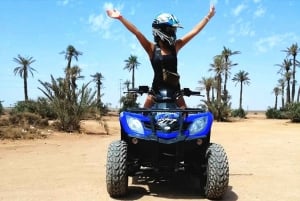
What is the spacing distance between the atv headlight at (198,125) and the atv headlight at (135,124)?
2.07 ft

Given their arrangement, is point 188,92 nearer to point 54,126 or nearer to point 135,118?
point 135,118

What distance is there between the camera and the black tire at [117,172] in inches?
210

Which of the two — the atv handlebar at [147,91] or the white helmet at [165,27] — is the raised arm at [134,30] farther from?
the atv handlebar at [147,91]

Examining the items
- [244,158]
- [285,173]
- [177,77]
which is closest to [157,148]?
[177,77]

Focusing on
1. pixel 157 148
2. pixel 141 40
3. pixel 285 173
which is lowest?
pixel 285 173

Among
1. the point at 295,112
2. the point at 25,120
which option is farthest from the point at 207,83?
the point at 25,120

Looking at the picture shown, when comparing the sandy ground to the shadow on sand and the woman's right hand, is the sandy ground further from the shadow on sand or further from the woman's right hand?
the woman's right hand

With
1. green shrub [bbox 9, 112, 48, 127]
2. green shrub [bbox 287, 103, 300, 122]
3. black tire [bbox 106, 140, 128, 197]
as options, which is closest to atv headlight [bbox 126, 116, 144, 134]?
black tire [bbox 106, 140, 128, 197]

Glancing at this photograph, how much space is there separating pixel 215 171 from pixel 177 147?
549 mm

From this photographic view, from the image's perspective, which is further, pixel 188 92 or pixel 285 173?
pixel 285 173

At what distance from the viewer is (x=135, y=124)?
5.45 m

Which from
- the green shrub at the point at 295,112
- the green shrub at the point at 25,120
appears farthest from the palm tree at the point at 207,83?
the green shrub at the point at 25,120

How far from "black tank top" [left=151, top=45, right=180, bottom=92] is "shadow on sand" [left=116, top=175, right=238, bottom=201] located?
1.45 m

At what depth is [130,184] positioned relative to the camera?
6.47m
